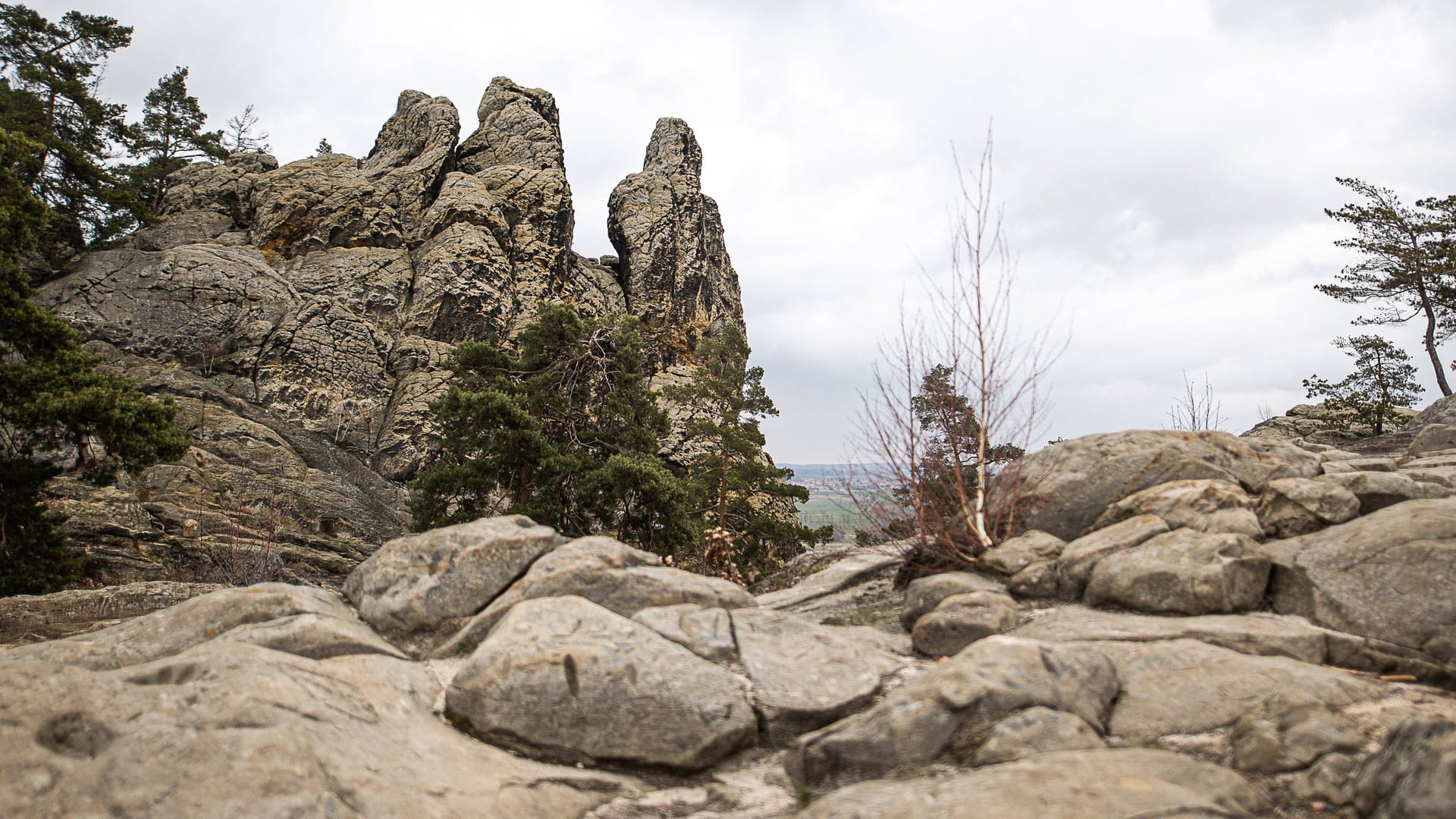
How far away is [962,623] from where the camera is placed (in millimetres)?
6281

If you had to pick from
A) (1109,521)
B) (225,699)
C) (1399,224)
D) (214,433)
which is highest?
(1399,224)

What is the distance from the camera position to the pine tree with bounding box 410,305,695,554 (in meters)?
18.0

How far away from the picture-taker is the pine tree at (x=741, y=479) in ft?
87.7

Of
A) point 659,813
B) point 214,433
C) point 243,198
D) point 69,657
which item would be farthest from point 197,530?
point 243,198

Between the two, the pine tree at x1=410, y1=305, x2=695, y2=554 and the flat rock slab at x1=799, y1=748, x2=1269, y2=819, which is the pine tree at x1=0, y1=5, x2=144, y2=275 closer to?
the pine tree at x1=410, y1=305, x2=695, y2=554

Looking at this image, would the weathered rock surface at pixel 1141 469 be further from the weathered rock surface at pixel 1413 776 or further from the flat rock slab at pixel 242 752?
the flat rock slab at pixel 242 752

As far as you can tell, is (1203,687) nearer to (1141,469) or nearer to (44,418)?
(1141,469)

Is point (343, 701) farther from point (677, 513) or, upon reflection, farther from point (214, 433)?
point (214, 433)

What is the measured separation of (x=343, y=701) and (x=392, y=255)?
137 feet

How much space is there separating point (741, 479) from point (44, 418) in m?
20.5

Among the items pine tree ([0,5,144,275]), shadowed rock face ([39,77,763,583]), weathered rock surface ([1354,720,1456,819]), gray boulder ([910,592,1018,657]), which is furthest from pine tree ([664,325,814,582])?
pine tree ([0,5,144,275])

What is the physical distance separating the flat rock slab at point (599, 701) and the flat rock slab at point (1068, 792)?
1.29 meters

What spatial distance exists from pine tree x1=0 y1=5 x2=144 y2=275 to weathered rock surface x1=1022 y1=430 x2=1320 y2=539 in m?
44.7

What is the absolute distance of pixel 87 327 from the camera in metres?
30.6
